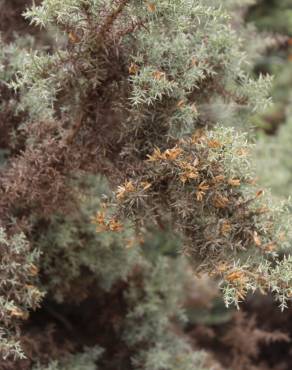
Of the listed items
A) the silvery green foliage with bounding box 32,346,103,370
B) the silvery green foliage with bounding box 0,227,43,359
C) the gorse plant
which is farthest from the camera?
the silvery green foliage with bounding box 32,346,103,370

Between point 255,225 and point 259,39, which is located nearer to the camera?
point 255,225

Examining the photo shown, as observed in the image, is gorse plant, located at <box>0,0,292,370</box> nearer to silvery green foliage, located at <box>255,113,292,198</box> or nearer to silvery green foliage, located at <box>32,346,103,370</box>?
silvery green foliage, located at <box>32,346,103,370</box>

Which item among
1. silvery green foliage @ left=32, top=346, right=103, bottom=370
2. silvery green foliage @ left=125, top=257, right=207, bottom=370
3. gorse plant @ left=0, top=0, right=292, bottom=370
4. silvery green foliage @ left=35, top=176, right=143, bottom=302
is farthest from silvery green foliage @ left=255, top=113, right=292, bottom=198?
silvery green foliage @ left=32, top=346, right=103, bottom=370

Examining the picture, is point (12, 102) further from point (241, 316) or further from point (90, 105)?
point (241, 316)

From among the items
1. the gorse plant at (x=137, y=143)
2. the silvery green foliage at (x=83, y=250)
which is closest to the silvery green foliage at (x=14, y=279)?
the gorse plant at (x=137, y=143)

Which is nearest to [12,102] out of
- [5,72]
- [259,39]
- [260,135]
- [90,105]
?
[5,72]

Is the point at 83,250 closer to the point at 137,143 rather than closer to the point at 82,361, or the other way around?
the point at 82,361

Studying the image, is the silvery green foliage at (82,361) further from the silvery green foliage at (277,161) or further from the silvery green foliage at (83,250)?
the silvery green foliage at (277,161)

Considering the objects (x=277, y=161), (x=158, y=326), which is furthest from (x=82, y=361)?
(x=277, y=161)
